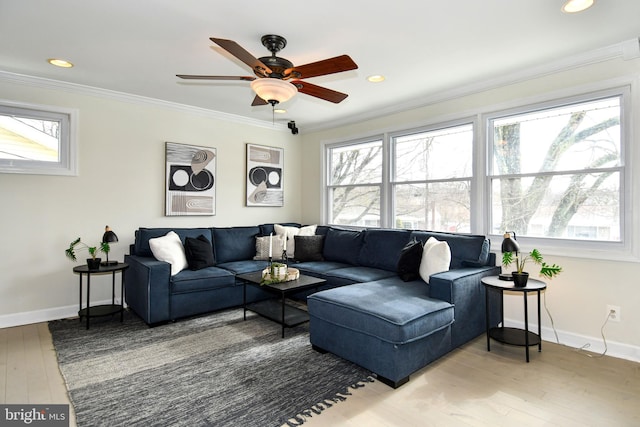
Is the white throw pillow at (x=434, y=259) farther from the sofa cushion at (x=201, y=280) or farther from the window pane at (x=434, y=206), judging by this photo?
the sofa cushion at (x=201, y=280)

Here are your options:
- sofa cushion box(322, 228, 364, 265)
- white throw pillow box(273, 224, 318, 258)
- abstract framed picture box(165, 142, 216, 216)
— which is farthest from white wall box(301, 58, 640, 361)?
abstract framed picture box(165, 142, 216, 216)

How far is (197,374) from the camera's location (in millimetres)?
2506

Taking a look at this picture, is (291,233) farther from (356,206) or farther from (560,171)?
(560,171)

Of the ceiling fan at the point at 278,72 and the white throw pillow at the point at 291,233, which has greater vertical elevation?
the ceiling fan at the point at 278,72

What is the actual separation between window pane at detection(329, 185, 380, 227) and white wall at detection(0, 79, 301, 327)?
1.75 metres

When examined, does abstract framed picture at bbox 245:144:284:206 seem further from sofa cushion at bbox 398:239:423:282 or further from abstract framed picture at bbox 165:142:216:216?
sofa cushion at bbox 398:239:423:282

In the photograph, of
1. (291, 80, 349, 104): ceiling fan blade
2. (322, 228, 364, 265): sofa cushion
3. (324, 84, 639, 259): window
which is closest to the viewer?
(291, 80, 349, 104): ceiling fan blade

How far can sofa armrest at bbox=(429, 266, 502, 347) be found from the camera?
2.76m

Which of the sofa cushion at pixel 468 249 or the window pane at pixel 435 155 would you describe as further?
the window pane at pixel 435 155

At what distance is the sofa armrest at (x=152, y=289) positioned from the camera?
340 centimetres

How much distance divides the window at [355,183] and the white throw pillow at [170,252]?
2467 millimetres

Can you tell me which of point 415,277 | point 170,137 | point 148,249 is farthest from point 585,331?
point 170,137

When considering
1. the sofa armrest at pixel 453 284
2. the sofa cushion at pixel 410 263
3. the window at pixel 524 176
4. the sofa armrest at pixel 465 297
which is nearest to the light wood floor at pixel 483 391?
the sofa armrest at pixel 465 297

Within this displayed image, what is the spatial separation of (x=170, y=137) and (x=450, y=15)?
3.57 meters
